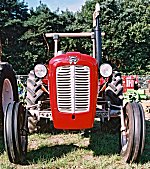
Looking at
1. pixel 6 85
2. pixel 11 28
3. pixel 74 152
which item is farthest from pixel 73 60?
pixel 11 28

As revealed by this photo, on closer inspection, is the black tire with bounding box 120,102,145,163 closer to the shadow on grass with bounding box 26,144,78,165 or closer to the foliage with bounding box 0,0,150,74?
the shadow on grass with bounding box 26,144,78,165

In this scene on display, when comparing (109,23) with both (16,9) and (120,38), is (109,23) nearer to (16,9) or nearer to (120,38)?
(120,38)

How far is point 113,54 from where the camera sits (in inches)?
1161

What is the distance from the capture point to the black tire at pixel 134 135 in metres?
3.98

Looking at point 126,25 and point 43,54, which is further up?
point 126,25

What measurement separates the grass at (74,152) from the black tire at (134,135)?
4.8 inches

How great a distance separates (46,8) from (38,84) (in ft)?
85.9

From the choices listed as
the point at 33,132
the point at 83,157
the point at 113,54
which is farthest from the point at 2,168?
the point at 113,54

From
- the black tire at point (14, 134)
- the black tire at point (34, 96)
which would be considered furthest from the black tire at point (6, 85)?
the black tire at point (14, 134)

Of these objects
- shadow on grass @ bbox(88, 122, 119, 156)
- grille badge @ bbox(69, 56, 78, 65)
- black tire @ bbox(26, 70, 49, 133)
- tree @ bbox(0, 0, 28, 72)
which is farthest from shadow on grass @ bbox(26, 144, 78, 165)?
tree @ bbox(0, 0, 28, 72)

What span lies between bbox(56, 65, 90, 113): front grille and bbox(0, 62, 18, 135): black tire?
130cm

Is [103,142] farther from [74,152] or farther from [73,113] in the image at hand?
[73,113]

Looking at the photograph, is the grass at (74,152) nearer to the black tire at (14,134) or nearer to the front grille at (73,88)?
the black tire at (14,134)

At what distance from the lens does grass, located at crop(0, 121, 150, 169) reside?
13.3 feet
